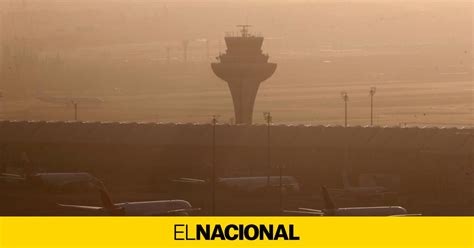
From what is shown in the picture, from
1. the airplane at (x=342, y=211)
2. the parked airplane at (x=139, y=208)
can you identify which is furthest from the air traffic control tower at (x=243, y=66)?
the airplane at (x=342, y=211)

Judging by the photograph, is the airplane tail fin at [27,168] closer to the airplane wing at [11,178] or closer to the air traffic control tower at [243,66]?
the airplane wing at [11,178]

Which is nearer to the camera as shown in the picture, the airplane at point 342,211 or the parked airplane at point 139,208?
the airplane at point 342,211

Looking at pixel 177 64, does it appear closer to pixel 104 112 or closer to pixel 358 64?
pixel 358 64

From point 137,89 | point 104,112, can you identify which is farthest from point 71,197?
point 137,89

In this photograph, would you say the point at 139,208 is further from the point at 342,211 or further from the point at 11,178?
the point at 11,178

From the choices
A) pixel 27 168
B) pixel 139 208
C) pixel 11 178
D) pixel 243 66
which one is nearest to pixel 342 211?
pixel 139 208
